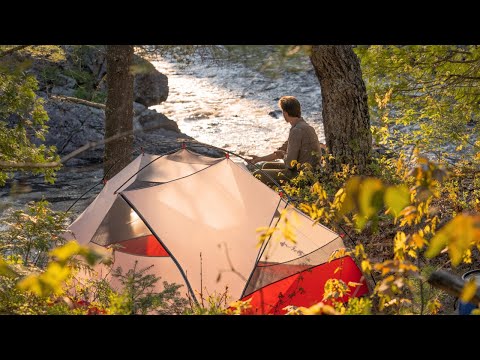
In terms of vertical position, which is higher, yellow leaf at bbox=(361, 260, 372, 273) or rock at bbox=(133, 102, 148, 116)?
yellow leaf at bbox=(361, 260, 372, 273)

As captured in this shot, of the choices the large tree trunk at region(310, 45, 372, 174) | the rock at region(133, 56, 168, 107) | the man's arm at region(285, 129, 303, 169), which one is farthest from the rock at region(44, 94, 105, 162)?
the man's arm at region(285, 129, 303, 169)

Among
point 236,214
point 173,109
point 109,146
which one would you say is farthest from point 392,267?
point 173,109

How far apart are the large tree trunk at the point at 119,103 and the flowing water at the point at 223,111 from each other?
6.57 feet

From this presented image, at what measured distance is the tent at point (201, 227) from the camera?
13.4 feet

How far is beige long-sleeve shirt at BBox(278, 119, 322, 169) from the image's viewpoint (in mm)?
5973

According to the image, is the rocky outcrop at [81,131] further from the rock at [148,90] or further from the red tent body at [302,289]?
the red tent body at [302,289]

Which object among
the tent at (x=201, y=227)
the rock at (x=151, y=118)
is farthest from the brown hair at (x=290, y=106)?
the rock at (x=151, y=118)

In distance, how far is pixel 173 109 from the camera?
49.6ft

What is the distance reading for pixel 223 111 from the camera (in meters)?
14.8

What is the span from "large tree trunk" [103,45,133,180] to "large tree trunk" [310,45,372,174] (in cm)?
194

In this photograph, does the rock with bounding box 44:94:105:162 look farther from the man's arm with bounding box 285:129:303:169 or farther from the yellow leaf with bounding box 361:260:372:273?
the yellow leaf with bounding box 361:260:372:273
